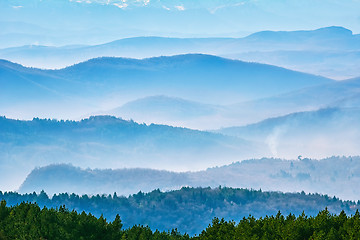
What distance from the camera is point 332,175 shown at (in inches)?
3844

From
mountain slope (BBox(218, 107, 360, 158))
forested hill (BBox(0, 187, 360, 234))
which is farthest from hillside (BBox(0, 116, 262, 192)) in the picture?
forested hill (BBox(0, 187, 360, 234))

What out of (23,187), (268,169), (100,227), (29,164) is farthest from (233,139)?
(100,227)

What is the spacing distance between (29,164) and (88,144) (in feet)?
58.2

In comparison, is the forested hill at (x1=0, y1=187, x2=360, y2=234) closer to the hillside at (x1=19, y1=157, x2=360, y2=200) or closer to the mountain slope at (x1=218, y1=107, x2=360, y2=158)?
the hillside at (x1=19, y1=157, x2=360, y2=200)

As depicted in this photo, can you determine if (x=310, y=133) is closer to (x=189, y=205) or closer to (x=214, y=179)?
(x=214, y=179)

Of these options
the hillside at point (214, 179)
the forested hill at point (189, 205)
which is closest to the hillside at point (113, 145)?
the hillside at point (214, 179)

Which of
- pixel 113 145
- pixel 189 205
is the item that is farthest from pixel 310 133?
pixel 189 205

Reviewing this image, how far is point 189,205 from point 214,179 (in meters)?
55.9

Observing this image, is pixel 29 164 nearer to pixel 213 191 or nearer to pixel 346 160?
pixel 346 160

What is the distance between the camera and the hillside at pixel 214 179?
8538cm

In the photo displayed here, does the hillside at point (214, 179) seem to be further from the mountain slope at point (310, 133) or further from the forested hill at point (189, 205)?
the mountain slope at point (310, 133)

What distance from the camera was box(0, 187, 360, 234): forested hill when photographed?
130 ft

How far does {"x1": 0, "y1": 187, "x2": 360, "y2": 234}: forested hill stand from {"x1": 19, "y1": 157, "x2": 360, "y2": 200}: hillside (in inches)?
1470

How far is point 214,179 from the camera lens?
9662 cm
